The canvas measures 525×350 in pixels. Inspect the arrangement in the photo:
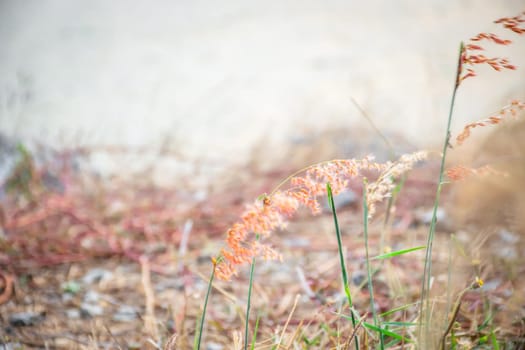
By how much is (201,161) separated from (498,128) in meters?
2.01

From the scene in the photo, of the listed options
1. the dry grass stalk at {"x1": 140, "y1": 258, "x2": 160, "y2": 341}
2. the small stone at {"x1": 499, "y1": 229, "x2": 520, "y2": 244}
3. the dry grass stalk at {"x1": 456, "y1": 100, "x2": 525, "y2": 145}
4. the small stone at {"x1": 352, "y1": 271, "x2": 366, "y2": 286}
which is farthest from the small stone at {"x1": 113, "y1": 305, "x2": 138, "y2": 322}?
the small stone at {"x1": 499, "y1": 229, "x2": 520, "y2": 244}

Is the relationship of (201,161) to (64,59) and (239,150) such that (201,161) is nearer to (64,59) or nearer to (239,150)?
(239,150)

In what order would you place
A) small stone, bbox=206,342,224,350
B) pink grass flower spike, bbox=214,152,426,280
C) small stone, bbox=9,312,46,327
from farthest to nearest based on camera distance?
small stone, bbox=9,312,46,327, small stone, bbox=206,342,224,350, pink grass flower spike, bbox=214,152,426,280

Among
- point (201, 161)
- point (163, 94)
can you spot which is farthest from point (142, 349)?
point (163, 94)

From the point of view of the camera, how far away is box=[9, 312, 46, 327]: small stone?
0.97m

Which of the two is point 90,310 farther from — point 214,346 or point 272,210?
point 272,210

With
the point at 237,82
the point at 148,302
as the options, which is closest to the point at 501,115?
the point at 148,302

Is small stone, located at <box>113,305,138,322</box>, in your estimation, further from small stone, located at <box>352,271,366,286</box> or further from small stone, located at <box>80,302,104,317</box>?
small stone, located at <box>352,271,366,286</box>

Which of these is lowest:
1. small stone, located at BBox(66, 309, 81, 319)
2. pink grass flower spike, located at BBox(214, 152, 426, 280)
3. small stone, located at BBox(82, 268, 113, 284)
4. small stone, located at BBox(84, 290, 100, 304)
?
small stone, located at BBox(82, 268, 113, 284)

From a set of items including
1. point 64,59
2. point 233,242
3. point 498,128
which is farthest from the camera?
point 64,59

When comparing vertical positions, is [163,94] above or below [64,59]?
below

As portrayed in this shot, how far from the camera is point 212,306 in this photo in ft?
3.59

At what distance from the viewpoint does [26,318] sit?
994 mm

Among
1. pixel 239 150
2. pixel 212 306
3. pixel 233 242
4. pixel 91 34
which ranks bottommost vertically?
pixel 239 150
